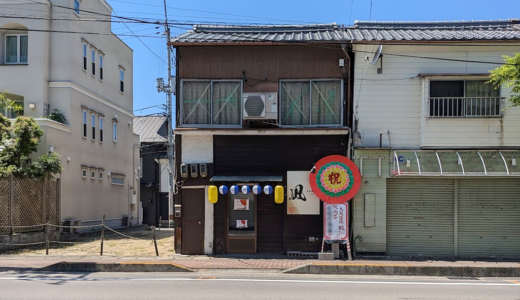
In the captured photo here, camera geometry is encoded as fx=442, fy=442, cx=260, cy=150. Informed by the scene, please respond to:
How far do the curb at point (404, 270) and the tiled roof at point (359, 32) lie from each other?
7.05 metres

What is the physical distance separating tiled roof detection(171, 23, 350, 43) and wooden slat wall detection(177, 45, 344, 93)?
0.33 m

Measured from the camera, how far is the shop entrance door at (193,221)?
1466 centimetres

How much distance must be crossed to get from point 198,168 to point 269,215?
2816mm

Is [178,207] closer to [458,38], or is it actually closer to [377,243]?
[377,243]

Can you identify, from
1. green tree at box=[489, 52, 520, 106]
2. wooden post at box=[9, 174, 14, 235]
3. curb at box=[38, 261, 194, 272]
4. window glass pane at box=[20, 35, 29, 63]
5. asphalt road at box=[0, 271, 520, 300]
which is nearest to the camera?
asphalt road at box=[0, 271, 520, 300]

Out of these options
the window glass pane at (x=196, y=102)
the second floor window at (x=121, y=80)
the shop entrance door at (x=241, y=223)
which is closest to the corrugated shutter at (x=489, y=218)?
the shop entrance door at (x=241, y=223)

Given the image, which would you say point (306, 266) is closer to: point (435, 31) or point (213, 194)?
point (213, 194)

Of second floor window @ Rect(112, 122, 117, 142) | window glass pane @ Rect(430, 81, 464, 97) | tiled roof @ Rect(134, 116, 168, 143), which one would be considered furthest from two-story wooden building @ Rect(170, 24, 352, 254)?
tiled roof @ Rect(134, 116, 168, 143)

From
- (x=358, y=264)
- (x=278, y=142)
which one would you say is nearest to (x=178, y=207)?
(x=278, y=142)

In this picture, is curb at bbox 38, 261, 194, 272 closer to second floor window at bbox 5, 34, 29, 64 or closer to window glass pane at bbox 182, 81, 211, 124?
window glass pane at bbox 182, 81, 211, 124

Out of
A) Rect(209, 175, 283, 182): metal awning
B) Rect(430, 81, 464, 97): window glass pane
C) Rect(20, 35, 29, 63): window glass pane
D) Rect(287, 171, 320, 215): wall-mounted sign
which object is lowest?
Rect(287, 171, 320, 215): wall-mounted sign

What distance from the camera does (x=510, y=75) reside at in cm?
1245

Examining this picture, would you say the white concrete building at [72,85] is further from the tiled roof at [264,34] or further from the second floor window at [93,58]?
the tiled roof at [264,34]

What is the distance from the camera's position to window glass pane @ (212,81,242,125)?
15023 mm
